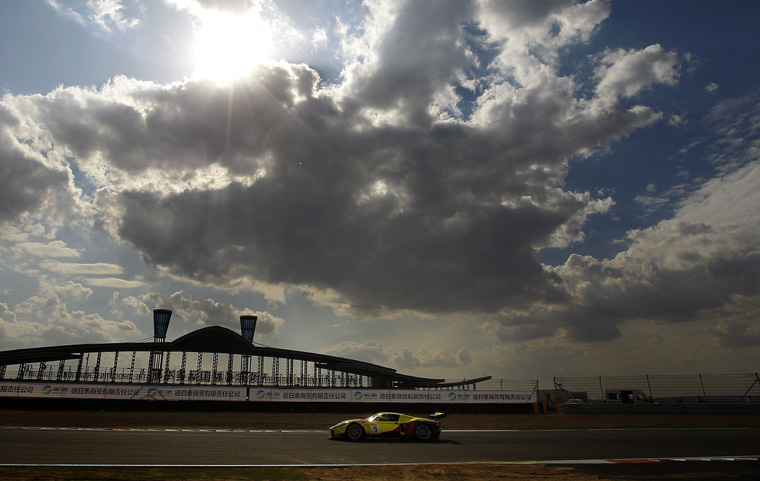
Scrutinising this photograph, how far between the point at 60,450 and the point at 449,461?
400 inches

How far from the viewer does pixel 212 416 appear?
101ft

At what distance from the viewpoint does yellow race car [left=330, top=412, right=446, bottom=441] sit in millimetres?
16531

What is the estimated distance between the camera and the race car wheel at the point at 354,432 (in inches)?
647

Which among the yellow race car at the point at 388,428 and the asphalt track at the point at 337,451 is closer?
the asphalt track at the point at 337,451

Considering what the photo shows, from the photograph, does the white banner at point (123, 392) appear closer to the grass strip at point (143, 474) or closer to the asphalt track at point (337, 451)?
the asphalt track at point (337, 451)

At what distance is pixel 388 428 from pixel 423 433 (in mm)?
1316

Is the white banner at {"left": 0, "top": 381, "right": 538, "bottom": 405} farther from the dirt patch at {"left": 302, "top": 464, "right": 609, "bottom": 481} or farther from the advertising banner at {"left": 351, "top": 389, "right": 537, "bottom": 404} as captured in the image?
the dirt patch at {"left": 302, "top": 464, "right": 609, "bottom": 481}

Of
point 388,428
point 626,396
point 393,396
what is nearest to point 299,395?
point 393,396

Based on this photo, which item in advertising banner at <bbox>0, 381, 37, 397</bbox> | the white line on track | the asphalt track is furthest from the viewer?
advertising banner at <bbox>0, 381, 37, 397</bbox>

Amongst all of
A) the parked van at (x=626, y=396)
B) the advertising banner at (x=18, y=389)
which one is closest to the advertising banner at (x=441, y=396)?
the parked van at (x=626, y=396)

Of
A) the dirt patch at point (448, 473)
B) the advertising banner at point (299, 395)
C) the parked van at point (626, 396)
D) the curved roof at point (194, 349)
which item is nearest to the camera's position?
the dirt patch at point (448, 473)

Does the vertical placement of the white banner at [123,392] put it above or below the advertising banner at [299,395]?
above

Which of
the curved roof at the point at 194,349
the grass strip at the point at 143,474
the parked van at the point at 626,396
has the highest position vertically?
the curved roof at the point at 194,349

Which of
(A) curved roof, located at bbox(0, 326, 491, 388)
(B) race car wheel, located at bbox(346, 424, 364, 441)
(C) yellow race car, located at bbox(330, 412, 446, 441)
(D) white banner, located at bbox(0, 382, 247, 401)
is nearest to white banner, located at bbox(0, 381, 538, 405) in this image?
(D) white banner, located at bbox(0, 382, 247, 401)
